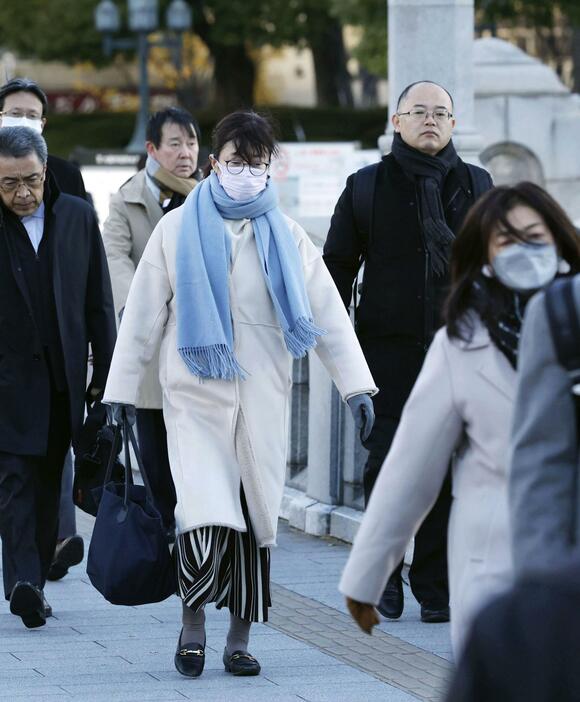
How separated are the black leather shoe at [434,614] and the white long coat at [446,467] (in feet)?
9.39

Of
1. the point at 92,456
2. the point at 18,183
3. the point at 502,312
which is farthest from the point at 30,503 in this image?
the point at 502,312

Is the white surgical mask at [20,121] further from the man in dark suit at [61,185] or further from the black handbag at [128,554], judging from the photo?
the black handbag at [128,554]

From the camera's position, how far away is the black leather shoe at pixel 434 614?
256 inches

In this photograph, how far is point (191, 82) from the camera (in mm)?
60219

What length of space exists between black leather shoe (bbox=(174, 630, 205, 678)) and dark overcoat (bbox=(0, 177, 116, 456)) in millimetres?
1029

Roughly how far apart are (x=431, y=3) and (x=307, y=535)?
3348 millimetres

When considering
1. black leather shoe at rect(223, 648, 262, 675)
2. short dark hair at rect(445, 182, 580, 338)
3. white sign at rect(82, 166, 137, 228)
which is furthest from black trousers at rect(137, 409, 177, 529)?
white sign at rect(82, 166, 137, 228)

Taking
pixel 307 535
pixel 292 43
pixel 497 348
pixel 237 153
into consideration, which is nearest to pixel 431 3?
pixel 307 535

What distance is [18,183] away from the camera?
6.33m

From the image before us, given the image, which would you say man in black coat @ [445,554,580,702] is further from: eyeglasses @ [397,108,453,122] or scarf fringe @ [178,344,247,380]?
eyeglasses @ [397,108,453,122]

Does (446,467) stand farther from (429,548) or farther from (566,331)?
(429,548)

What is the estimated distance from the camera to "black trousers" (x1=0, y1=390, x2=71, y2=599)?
637cm

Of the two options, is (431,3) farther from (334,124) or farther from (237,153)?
(334,124)

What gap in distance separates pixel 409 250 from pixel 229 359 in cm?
121
